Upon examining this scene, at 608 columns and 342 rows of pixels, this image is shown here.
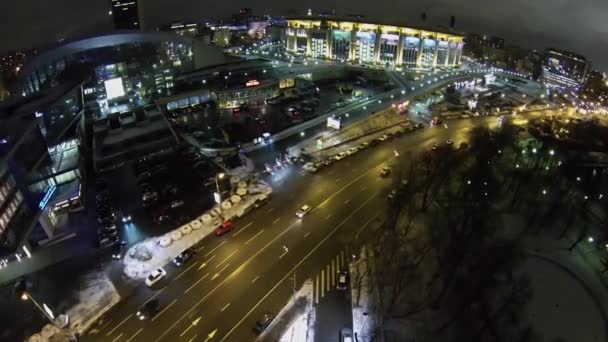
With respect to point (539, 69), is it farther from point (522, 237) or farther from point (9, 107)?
point (9, 107)

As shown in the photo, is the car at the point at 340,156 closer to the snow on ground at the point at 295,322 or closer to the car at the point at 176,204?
the car at the point at 176,204

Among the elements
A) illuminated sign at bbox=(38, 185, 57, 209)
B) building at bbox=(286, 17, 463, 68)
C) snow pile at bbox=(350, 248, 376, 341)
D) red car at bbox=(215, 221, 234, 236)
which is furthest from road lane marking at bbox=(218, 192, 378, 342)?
building at bbox=(286, 17, 463, 68)

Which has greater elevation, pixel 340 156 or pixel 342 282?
pixel 340 156

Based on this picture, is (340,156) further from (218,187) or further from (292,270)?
(292,270)

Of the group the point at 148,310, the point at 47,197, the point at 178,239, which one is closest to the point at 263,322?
the point at 148,310

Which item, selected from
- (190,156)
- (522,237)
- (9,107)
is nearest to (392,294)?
(522,237)
